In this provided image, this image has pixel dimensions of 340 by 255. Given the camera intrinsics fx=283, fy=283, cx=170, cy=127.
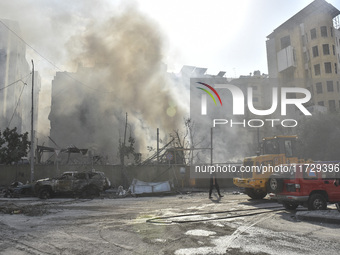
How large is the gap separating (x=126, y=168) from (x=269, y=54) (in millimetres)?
38811

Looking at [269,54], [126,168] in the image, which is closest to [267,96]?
[269,54]

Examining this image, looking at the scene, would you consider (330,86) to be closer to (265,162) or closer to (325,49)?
Answer: (325,49)

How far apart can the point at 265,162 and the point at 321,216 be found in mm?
5133

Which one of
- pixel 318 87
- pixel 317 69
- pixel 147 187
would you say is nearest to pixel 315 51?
pixel 317 69

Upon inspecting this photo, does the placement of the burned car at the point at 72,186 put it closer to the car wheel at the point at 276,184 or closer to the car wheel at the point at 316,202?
the car wheel at the point at 276,184

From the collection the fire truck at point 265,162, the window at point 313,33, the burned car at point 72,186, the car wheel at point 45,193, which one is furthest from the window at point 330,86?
the car wheel at point 45,193

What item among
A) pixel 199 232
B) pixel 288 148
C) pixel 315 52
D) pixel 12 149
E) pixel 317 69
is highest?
pixel 315 52

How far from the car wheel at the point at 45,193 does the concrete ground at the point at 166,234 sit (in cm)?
567

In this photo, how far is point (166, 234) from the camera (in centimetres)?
602

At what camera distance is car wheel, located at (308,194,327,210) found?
8961 millimetres

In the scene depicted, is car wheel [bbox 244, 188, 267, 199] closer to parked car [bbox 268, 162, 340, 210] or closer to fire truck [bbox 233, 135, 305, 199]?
fire truck [bbox 233, 135, 305, 199]

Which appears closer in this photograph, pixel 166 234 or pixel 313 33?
pixel 166 234

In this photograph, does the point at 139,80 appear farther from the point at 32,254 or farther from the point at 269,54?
the point at 32,254

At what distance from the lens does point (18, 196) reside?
598 inches
